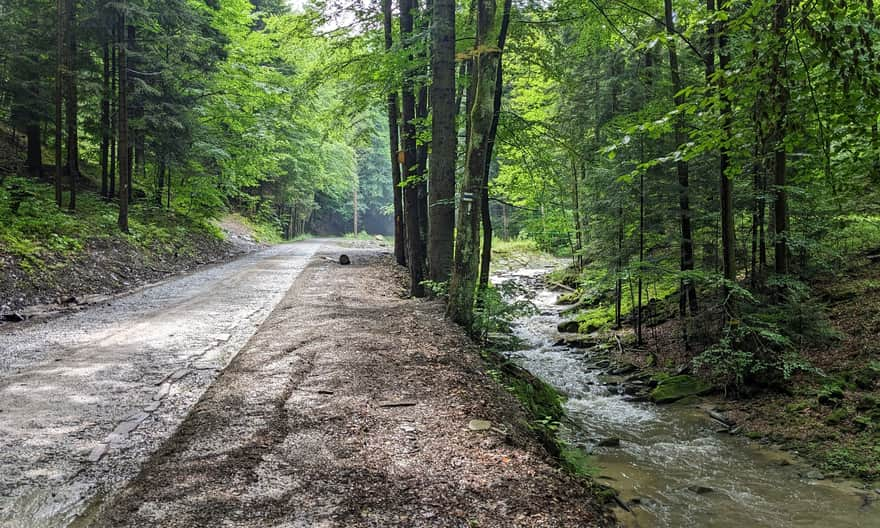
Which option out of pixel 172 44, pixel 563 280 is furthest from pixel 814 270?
pixel 172 44

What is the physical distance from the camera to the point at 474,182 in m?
8.02

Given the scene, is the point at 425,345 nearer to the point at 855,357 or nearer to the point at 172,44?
the point at 855,357

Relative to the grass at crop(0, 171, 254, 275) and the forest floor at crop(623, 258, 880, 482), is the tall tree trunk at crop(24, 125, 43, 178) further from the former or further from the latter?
the forest floor at crop(623, 258, 880, 482)

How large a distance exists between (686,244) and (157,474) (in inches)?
407

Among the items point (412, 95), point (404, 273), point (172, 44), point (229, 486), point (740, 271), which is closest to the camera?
point (229, 486)

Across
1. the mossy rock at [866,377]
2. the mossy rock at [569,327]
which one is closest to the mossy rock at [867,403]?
the mossy rock at [866,377]

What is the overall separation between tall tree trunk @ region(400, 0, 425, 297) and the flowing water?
436 centimetres

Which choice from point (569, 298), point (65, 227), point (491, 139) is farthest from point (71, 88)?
point (569, 298)

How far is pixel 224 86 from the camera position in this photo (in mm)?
24625

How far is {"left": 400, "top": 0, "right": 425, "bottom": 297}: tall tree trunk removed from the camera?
11.9 metres

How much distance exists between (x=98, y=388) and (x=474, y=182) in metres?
5.49

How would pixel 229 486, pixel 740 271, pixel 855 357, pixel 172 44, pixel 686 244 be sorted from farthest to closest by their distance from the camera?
pixel 172 44, pixel 740 271, pixel 686 244, pixel 855 357, pixel 229 486

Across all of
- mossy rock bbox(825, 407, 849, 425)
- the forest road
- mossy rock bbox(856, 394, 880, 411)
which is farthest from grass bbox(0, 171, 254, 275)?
mossy rock bbox(856, 394, 880, 411)

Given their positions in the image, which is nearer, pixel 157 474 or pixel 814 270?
pixel 157 474
